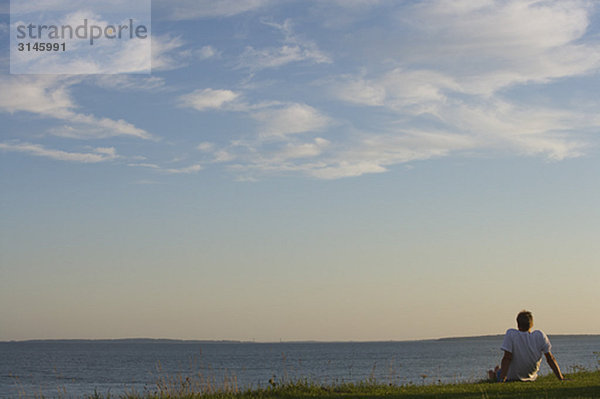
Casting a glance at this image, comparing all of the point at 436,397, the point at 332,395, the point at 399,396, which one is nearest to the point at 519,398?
the point at 436,397

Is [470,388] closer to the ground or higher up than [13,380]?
higher up

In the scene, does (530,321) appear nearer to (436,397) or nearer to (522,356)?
(522,356)

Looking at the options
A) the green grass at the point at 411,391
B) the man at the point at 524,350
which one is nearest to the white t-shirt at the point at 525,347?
the man at the point at 524,350

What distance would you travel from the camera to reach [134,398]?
13172 mm

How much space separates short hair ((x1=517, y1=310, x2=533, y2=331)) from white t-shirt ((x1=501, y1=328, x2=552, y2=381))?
0.13 meters

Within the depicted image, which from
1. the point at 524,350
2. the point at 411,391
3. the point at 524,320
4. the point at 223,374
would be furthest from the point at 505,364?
the point at 223,374

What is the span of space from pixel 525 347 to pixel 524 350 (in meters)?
0.09

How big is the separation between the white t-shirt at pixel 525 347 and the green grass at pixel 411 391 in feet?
1.21

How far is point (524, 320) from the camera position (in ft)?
41.8

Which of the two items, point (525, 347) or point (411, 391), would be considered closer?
point (525, 347)

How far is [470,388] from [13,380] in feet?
206

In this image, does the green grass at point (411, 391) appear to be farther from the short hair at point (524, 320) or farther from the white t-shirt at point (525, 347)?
the short hair at point (524, 320)

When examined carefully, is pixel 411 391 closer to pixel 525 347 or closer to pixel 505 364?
pixel 505 364

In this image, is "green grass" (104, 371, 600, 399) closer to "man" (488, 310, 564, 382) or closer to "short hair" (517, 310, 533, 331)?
"man" (488, 310, 564, 382)
